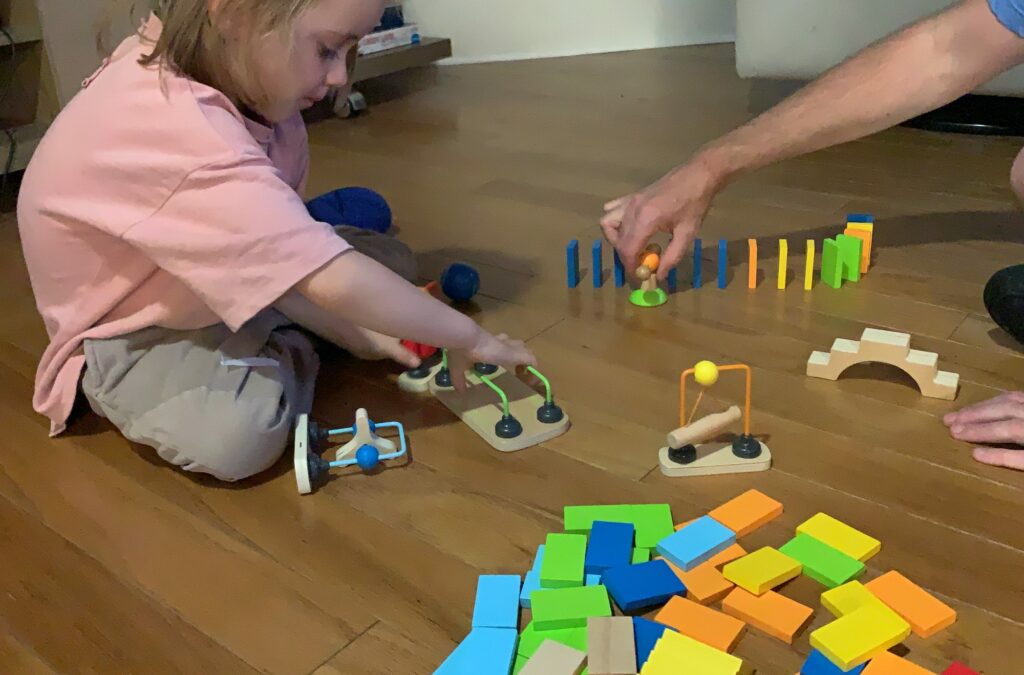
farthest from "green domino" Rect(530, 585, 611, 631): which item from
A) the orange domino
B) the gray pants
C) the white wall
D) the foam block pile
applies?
the white wall

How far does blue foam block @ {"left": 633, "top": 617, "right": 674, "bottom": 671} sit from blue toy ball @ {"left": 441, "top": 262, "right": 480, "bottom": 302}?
25.9 inches

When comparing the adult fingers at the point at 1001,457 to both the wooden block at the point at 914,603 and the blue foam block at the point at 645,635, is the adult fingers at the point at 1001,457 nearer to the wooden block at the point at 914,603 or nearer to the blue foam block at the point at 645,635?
the wooden block at the point at 914,603

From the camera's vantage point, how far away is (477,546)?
875 millimetres

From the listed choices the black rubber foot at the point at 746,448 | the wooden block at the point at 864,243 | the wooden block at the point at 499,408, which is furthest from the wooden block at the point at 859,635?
the wooden block at the point at 864,243

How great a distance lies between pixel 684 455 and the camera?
0.96 m

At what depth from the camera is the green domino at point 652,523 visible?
854mm

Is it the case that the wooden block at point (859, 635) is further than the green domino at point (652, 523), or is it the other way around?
the green domino at point (652, 523)

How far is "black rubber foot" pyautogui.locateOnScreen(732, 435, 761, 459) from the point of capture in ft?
3.14

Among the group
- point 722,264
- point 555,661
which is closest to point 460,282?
point 722,264

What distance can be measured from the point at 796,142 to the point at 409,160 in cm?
99

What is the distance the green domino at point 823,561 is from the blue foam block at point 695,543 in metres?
0.05

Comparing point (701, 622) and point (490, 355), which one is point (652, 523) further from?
point (490, 355)

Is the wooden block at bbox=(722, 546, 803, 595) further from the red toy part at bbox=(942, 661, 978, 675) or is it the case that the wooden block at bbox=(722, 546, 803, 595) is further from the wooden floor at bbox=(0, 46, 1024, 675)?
the red toy part at bbox=(942, 661, 978, 675)

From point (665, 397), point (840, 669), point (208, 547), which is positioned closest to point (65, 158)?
point (208, 547)
